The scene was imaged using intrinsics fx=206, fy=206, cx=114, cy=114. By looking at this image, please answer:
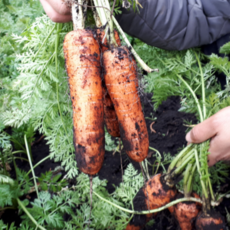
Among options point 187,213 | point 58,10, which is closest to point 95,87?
point 58,10

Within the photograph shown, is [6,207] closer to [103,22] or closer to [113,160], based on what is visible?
[113,160]

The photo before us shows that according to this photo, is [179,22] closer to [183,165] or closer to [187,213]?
[183,165]

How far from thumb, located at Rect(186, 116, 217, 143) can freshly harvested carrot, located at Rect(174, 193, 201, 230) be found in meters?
0.45

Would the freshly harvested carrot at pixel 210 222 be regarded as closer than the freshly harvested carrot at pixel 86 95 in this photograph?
No

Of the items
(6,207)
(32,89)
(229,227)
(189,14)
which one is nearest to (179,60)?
(189,14)

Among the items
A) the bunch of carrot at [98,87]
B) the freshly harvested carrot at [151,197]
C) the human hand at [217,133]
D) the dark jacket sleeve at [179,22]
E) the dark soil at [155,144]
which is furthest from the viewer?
the dark soil at [155,144]

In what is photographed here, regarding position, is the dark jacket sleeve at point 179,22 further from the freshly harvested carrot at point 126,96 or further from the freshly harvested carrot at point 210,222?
the freshly harvested carrot at point 210,222

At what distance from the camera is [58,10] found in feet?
3.71

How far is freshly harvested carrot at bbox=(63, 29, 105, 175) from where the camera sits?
109 centimetres

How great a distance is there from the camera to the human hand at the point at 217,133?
1.19 meters

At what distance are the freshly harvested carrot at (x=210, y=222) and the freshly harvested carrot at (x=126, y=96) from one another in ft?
1.84

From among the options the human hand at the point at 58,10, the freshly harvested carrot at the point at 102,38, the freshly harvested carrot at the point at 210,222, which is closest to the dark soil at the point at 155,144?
the freshly harvested carrot at the point at 210,222

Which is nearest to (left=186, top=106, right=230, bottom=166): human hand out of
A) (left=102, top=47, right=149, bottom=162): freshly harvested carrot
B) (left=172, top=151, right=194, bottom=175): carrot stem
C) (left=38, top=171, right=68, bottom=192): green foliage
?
(left=172, top=151, right=194, bottom=175): carrot stem

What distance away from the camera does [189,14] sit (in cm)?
139
